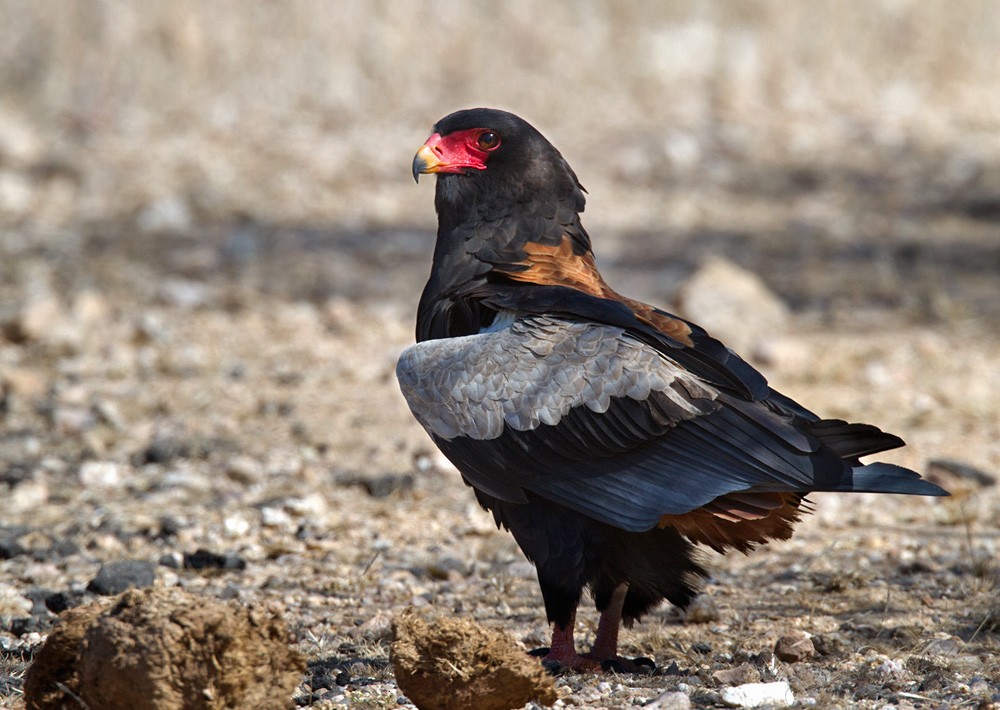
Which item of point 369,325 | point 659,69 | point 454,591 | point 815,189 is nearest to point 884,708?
point 454,591

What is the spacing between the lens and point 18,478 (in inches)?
218

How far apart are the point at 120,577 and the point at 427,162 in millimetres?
Result: 1741

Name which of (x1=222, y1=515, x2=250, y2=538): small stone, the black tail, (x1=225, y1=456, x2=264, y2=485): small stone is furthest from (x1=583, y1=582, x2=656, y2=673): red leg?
(x1=225, y1=456, x2=264, y2=485): small stone

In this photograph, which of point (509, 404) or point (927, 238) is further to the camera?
point (927, 238)

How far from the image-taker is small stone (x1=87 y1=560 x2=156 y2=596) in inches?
170

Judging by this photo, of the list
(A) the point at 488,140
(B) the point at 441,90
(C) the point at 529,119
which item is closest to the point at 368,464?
(A) the point at 488,140

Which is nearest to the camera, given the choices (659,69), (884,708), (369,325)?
(884,708)

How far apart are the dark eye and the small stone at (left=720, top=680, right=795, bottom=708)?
205 centimetres

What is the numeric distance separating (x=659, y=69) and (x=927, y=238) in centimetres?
377

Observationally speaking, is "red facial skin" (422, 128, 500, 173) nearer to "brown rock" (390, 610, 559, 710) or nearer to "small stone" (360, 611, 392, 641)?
"small stone" (360, 611, 392, 641)

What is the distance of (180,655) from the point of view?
279cm

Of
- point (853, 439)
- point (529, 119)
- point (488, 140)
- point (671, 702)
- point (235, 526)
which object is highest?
point (529, 119)

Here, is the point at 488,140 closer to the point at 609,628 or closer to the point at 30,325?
the point at 609,628

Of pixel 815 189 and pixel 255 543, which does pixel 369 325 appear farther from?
pixel 815 189
